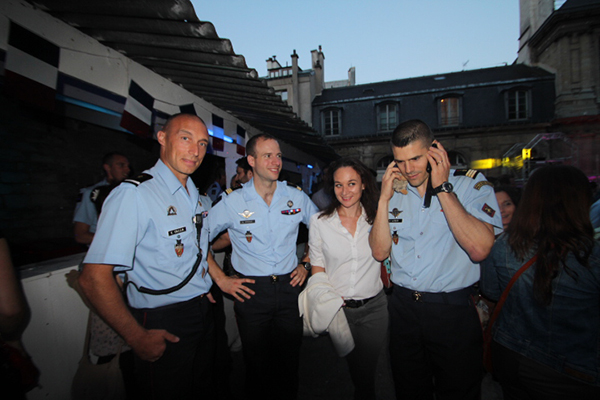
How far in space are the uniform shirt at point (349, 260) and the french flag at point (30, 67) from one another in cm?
290

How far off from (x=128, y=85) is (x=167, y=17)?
129 cm

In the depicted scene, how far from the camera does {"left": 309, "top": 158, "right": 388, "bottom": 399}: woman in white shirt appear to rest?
2352 mm

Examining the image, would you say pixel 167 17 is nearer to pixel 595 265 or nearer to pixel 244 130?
pixel 595 265

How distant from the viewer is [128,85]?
3.29m

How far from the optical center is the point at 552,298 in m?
1.66

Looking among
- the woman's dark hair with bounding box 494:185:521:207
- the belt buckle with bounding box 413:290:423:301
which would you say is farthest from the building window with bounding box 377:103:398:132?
the belt buckle with bounding box 413:290:423:301

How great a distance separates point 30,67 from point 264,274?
2.82 metres

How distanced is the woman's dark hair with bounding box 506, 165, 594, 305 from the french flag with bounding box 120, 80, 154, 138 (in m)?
4.15

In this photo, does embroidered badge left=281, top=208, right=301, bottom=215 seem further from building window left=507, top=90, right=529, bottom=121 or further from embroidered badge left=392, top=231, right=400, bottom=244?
building window left=507, top=90, right=529, bottom=121

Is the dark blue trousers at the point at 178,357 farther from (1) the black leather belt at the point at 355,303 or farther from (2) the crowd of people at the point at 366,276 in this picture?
(1) the black leather belt at the point at 355,303

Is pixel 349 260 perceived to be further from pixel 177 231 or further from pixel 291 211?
pixel 177 231

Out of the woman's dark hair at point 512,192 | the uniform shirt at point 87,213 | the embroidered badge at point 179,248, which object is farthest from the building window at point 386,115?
the embroidered badge at point 179,248

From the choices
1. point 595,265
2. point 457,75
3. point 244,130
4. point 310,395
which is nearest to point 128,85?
point 244,130

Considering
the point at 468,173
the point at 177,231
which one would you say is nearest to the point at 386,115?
the point at 468,173
